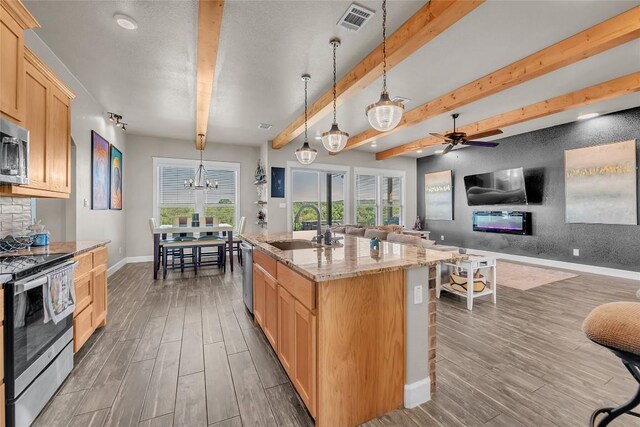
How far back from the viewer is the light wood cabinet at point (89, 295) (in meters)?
2.26

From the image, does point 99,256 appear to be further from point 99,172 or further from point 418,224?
point 418,224

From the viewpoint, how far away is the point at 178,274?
5273 mm

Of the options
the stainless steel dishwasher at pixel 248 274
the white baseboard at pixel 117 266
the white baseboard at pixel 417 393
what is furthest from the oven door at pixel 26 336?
the white baseboard at pixel 117 266

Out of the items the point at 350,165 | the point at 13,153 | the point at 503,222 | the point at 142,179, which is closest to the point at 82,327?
the point at 13,153

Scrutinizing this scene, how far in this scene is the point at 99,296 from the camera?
274 cm

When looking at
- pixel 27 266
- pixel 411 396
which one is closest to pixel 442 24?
pixel 411 396

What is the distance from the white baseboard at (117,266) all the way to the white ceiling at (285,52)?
291cm

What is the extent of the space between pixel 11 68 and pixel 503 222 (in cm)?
836

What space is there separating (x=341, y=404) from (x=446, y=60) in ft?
11.9

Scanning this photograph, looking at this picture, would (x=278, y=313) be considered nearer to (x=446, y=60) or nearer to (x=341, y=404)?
(x=341, y=404)

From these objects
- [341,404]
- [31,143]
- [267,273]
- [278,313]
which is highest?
[31,143]

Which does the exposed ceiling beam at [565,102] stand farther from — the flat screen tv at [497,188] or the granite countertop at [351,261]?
the granite countertop at [351,261]

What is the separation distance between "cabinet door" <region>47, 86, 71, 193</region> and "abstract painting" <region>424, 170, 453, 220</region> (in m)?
8.38

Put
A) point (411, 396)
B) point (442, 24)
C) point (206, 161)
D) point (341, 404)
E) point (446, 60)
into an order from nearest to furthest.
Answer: point (341, 404) < point (411, 396) < point (442, 24) < point (446, 60) < point (206, 161)
